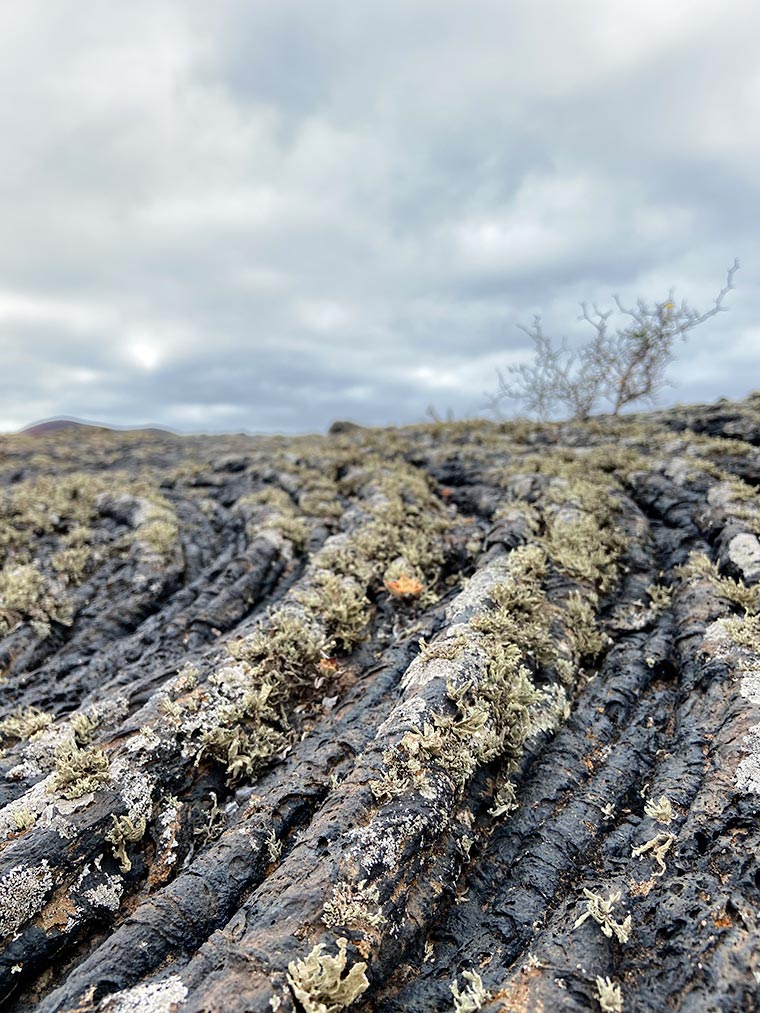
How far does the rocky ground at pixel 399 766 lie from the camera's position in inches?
159

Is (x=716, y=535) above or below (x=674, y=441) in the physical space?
below

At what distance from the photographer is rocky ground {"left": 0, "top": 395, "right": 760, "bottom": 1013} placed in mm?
4051

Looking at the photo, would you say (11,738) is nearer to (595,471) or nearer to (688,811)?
(688,811)

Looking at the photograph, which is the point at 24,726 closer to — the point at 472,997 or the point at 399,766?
the point at 399,766

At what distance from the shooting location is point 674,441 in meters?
16.5

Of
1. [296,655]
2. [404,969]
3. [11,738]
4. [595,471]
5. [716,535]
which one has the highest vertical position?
[595,471]

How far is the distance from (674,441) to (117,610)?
1601cm

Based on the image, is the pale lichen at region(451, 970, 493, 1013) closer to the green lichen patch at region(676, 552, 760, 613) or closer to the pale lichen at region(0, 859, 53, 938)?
the pale lichen at region(0, 859, 53, 938)

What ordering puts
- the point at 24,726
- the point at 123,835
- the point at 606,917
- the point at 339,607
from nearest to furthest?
the point at 606,917
the point at 123,835
the point at 24,726
the point at 339,607

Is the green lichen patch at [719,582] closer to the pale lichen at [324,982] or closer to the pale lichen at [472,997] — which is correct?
the pale lichen at [472,997]

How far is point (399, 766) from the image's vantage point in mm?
5289

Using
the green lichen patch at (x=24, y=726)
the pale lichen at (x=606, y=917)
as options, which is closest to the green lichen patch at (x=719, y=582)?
the pale lichen at (x=606, y=917)

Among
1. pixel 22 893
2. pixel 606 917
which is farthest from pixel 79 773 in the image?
pixel 606 917

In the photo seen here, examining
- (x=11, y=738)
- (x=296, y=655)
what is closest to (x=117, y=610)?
(x=11, y=738)
